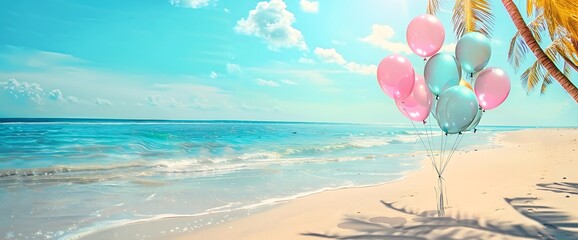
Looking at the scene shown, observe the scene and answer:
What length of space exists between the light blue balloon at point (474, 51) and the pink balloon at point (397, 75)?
71 cm

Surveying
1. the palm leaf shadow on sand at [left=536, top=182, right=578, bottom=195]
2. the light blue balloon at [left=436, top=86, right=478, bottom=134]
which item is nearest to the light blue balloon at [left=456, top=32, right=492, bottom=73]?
the light blue balloon at [left=436, top=86, right=478, bottom=134]

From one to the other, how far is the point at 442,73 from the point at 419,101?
520 mm

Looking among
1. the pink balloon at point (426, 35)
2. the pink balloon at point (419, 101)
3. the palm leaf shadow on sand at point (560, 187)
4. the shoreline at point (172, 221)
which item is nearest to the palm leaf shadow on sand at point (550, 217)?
the palm leaf shadow on sand at point (560, 187)

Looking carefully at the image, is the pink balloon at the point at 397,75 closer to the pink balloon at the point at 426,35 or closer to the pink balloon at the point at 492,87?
the pink balloon at the point at 426,35

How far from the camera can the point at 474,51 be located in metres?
4.49

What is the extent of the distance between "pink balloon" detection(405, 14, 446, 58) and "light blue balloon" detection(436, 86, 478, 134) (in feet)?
2.50

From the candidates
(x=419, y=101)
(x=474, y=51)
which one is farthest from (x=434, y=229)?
(x=474, y=51)

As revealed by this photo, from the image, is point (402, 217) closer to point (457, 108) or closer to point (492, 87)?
point (457, 108)

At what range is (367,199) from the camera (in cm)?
651

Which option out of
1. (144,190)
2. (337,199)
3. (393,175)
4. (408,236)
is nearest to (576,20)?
(408,236)

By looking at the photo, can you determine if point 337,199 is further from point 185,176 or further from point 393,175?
point 185,176

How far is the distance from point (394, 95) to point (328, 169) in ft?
23.3

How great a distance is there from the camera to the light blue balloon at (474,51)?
4.48 metres

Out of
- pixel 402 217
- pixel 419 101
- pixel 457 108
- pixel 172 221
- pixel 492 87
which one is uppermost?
pixel 492 87
